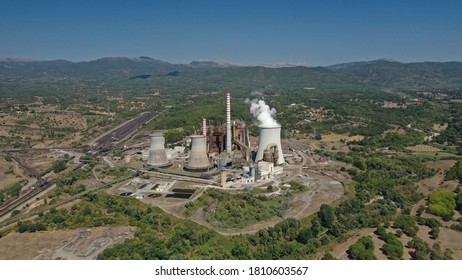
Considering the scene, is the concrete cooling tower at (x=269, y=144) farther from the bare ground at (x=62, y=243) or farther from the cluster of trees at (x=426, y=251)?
the bare ground at (x=62, y=243)

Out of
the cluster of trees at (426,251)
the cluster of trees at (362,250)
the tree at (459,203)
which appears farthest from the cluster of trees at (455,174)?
the cluster of trees at (362,250)

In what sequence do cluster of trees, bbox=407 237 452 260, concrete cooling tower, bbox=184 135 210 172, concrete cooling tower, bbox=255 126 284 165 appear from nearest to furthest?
1. cluster of trees, bbox=407 237 452 260
2. concrete cooling tower, bbox=255 126 284 165
3. concrete cooling tower, bbox=184 135 210 172

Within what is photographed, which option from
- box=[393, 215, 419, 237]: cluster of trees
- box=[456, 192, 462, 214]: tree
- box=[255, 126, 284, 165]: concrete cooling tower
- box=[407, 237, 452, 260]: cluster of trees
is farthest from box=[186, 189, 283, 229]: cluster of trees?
box=[456, 192, 462, 214]: tree

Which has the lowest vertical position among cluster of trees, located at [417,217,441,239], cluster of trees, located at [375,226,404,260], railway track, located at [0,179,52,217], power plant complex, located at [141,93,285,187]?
railway track, located at [0,179,52,217]

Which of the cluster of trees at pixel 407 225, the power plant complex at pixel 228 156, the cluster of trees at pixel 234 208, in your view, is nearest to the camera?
the cluster of trees at pixel 407 225

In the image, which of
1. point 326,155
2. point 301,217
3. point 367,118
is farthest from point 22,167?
point 367,118

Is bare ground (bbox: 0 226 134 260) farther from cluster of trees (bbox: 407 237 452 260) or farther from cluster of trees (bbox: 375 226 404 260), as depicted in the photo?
cluster of trees (bbox: 407 237 452 260)

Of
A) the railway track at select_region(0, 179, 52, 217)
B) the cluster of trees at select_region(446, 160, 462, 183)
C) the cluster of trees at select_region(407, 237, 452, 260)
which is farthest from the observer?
the cluster of trees at select_region(446, 160, 462, 183)

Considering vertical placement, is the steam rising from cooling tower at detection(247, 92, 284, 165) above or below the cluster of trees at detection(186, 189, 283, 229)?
above

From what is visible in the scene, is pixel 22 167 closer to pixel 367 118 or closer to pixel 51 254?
pixel 51 254
